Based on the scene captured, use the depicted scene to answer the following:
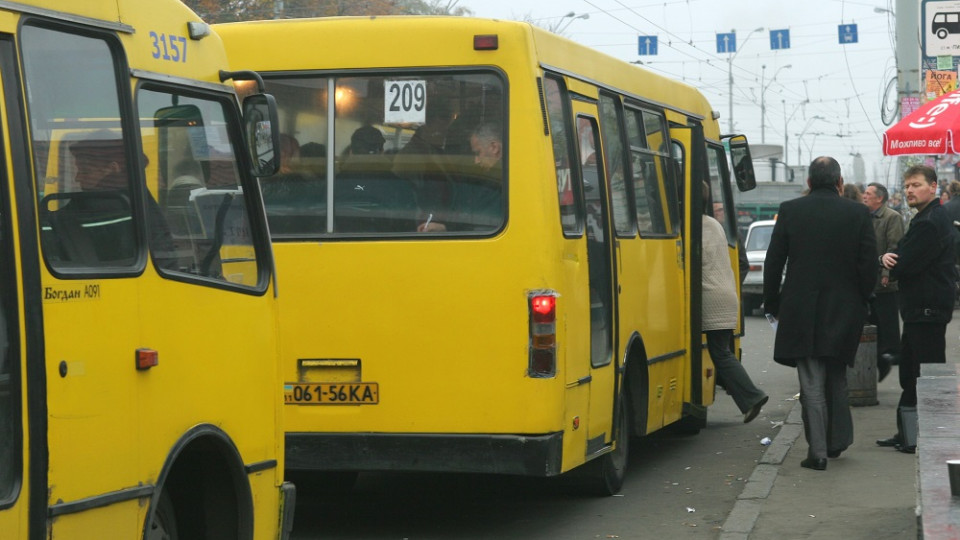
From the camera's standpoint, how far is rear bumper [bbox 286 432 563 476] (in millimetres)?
7773

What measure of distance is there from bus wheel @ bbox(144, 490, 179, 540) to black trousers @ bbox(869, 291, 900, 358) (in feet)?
28.8

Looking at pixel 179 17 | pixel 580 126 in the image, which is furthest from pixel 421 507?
pixel 179 17

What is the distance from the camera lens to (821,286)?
32.9 feet

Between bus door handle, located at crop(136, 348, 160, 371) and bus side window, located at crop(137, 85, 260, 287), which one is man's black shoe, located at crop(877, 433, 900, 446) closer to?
bus side window, located at crop(137, 85, 260, 287)

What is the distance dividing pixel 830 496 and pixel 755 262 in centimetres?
1849

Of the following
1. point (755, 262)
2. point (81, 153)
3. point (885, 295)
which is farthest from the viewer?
point (755, 262)

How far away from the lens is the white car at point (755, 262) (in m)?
27.4

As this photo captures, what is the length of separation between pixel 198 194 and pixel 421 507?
4095 mm

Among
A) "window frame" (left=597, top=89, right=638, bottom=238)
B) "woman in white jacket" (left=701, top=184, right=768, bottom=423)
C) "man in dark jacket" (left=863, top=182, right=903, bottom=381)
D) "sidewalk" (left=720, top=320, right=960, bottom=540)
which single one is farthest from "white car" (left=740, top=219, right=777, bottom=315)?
"window frame" (left=597, top=89, right=638, bottom=238)

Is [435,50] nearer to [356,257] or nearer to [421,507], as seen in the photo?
[356,257]

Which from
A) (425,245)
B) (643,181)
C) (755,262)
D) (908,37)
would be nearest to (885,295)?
(643,181)

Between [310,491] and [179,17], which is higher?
[179,17]

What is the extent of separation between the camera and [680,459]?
11320 millimetres

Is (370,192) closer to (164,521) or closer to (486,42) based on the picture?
(486,42)
